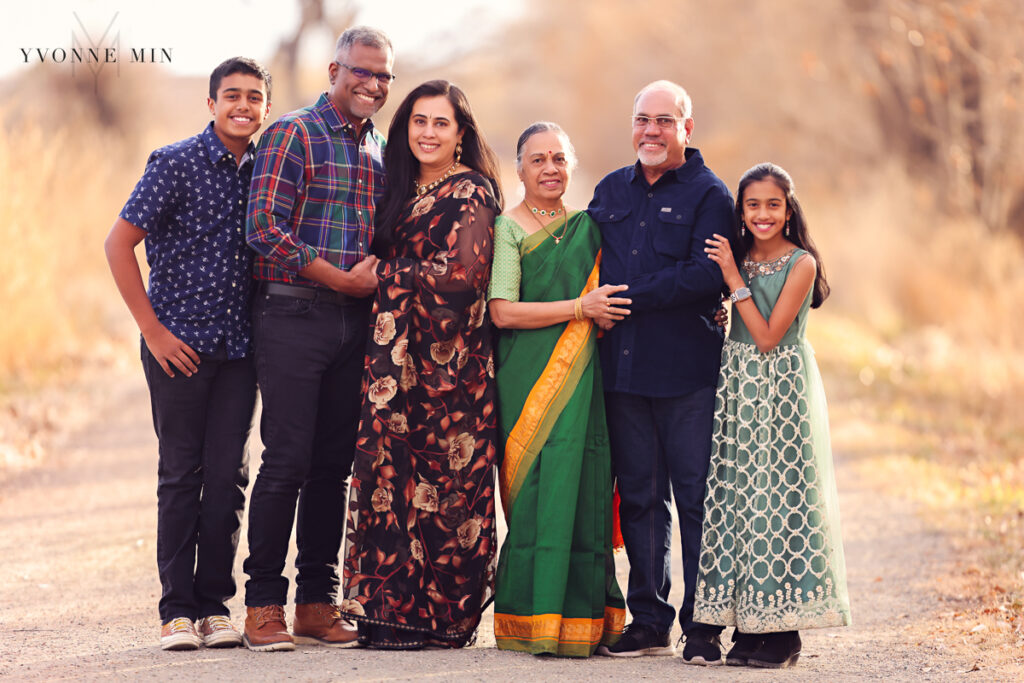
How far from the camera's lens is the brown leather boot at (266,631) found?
391 cm

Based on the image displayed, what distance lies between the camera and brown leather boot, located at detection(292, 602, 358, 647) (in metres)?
4.07

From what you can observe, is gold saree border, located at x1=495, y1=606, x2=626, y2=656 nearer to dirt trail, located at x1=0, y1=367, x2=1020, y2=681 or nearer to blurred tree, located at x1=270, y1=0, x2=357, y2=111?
dirt trail, located at x1=0, y1=367, x2=1020, y2=681

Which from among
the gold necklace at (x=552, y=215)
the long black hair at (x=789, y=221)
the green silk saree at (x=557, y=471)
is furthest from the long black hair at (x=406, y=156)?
the long black hair at (x=789, y=221)

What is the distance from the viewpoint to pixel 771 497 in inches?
151

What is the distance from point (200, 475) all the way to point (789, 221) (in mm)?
2258

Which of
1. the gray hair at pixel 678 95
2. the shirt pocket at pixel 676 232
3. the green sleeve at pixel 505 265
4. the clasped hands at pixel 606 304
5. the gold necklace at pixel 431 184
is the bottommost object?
the clasped hands at pixel 606 304

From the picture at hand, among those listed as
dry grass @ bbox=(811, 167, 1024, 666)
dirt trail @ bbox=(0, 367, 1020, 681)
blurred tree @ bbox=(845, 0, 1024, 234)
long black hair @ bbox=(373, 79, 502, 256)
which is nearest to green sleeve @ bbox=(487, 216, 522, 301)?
long black hair @ bbox=(373, 79, 502, 256)

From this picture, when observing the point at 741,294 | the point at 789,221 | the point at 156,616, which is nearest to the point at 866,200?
the point at 789,221

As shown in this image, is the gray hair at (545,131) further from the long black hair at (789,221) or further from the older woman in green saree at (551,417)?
the long black hair at (789,221)

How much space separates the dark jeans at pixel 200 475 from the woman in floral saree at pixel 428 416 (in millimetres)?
435

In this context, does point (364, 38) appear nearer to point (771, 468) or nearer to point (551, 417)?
point (551, 417)

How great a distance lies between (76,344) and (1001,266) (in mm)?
8781

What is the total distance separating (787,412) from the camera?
388 centimetres

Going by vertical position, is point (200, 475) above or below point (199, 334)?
below
